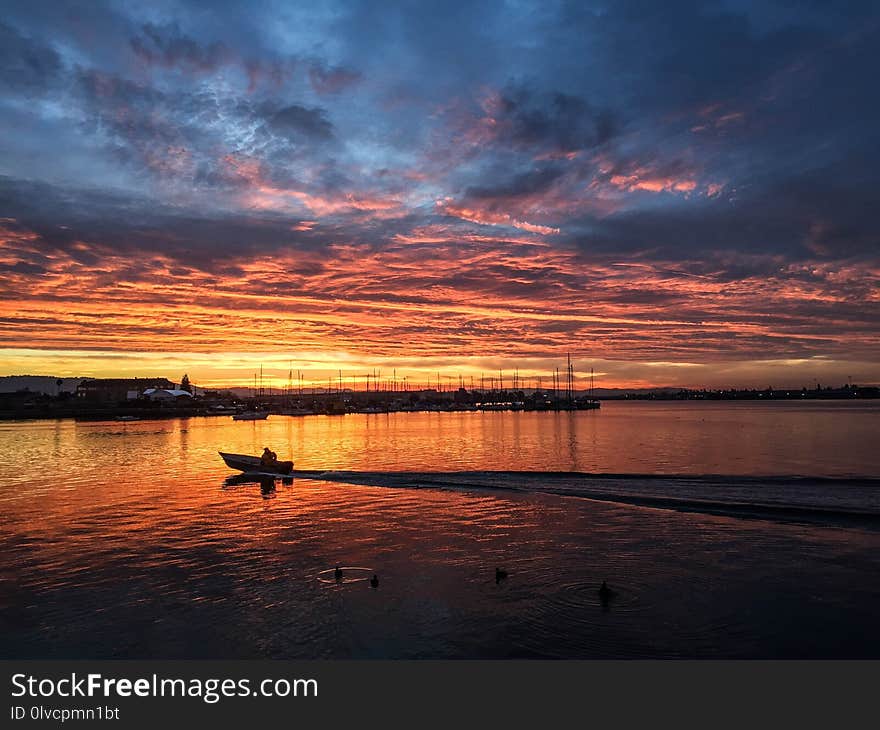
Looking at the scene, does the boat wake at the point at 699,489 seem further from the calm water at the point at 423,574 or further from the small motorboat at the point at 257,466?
the small motorboat at the point at 257,466

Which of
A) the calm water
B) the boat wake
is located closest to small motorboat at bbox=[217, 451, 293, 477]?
the boat wake

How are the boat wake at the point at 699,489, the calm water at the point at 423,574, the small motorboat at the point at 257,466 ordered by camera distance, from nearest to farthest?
the calm water at the point at 423,574 < the boat wake at the point at 699,489 < the small motorboat at the point at 257,466

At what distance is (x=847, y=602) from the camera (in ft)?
59.2

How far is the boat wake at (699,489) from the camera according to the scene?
30641 millimetres

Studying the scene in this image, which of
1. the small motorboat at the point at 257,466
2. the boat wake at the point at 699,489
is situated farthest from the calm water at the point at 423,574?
the small motorboat at the point at 257,466

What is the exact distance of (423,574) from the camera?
21.4 metres

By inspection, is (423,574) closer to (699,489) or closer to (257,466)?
(699,489)

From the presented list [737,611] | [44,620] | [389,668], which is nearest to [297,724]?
[389,668]

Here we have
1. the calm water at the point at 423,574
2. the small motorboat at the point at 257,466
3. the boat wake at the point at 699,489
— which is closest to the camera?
A: the calm water at the point at 423,574

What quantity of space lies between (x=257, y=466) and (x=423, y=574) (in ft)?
106

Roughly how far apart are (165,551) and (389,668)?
15.9 m

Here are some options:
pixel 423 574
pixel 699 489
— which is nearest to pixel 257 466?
pixel 423 574

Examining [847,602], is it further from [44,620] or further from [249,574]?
[44,620]

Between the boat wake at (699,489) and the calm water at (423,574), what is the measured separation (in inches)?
22.8
